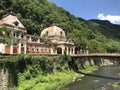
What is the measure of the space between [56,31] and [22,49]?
30502 mm

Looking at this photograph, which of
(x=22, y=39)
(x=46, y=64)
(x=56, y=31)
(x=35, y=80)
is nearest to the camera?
(x=35, y=80)

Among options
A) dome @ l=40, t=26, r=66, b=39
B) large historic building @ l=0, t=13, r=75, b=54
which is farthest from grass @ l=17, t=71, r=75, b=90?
dome @ l=40, t=26, r=66, b=39

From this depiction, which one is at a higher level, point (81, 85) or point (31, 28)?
point (31, 28)

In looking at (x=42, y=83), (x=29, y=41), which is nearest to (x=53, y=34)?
(x=29, y=41)

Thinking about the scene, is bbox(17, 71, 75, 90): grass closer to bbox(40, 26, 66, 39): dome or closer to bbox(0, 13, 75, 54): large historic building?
bbox(0, 13, 75, 54): large historic building

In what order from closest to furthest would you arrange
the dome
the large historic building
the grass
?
the grass < the large historic building < the dome

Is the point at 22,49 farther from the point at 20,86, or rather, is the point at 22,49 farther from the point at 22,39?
the point at 20,86

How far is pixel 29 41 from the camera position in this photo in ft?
286

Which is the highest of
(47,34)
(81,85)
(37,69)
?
(47,34)

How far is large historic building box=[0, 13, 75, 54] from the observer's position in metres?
73.9

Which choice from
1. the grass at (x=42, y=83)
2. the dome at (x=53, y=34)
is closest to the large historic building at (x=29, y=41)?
the dome at (x=53, y=34)

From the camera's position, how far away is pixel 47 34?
110 m

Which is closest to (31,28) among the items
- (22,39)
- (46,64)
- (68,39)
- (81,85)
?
(68,39)

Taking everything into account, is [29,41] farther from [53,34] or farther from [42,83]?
[42,83]
